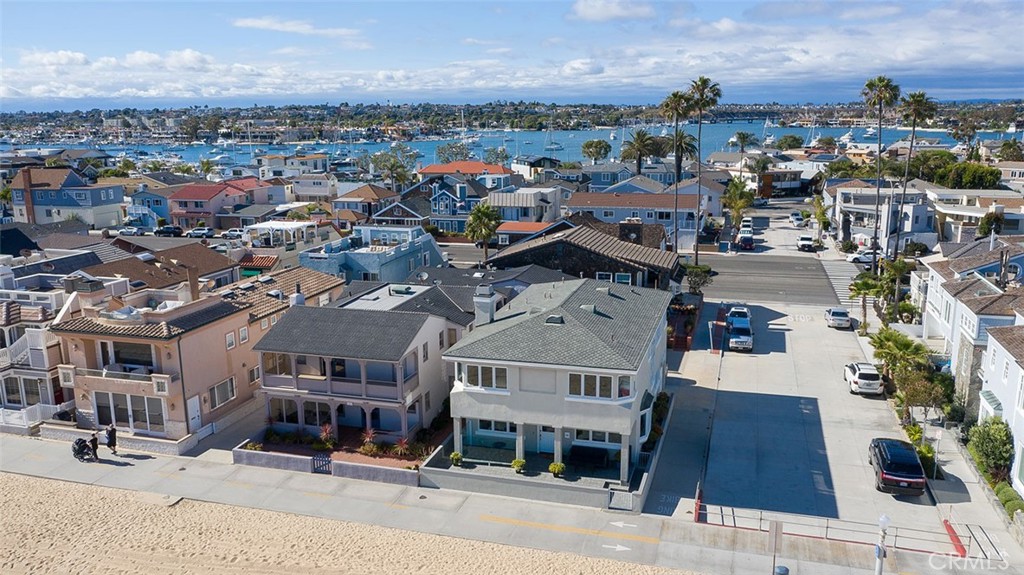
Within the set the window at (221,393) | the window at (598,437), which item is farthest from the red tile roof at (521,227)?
the window at (598,437)

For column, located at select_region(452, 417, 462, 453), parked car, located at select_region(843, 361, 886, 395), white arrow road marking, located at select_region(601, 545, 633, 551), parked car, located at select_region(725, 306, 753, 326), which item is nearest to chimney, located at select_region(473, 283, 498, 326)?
column, located at select_region(452, 417, 462, 453)

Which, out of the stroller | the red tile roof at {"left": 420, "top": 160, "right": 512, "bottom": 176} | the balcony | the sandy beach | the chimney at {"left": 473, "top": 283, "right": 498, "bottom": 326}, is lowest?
the sandy beach

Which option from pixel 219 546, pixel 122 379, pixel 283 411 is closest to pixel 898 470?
pixel 219 546

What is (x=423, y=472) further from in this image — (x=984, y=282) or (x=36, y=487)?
(x=984, y=282)

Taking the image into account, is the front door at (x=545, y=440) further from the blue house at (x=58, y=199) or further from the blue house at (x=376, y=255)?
the blue house at (x=58, y=199)

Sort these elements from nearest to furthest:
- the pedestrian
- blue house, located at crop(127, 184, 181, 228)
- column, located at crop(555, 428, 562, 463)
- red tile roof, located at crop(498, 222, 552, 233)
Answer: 1. column, located at crop(555, 428, 562, 463)
2. the pedestrian
3. red tile roof, located at crop(498, 222, 552, 233)
4. blue house, located at crop(127, 184, 181, 228)

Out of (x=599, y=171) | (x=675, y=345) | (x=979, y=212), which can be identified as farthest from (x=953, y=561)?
(x=599, y=171)

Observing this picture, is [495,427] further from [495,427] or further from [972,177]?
[972,177]

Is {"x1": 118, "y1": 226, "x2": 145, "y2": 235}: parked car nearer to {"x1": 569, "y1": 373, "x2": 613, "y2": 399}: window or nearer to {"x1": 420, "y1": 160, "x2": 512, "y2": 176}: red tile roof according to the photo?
{"x1": 420, "y1": 160, "x2": 512, "y2": 176}: red tile roof
